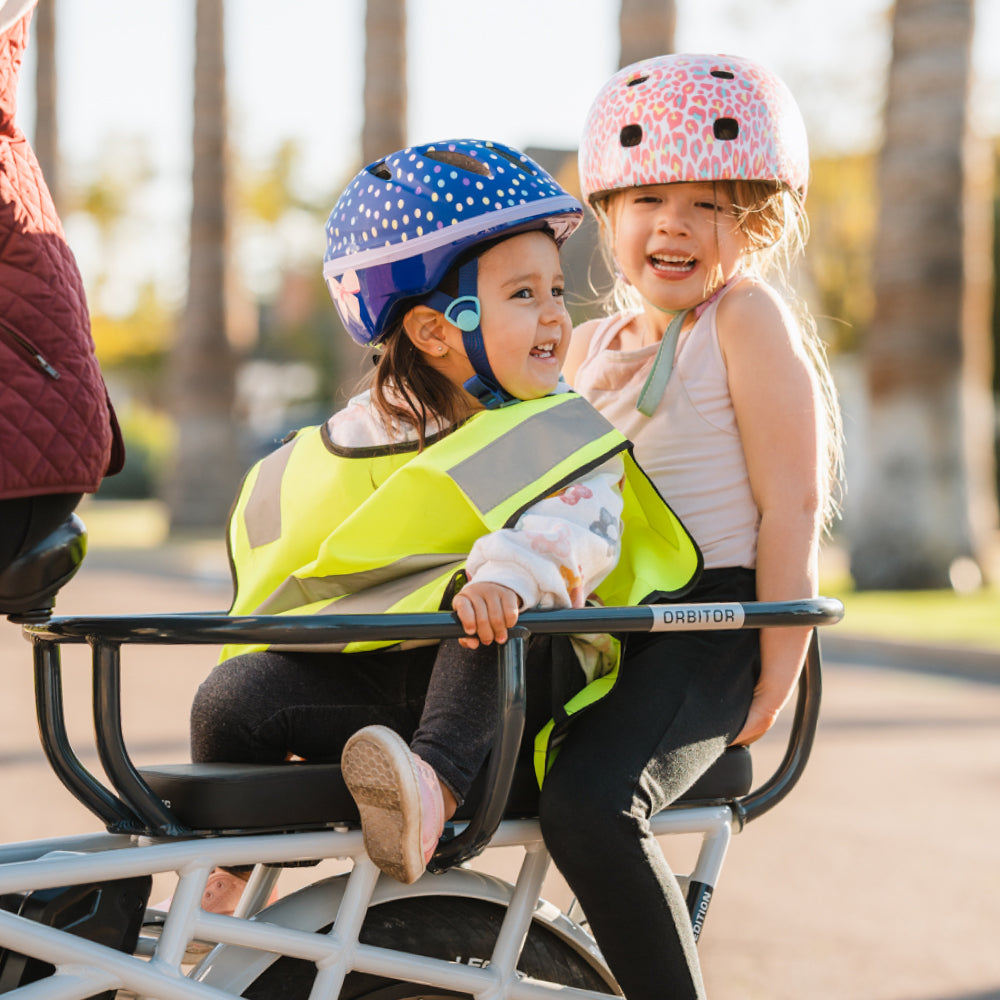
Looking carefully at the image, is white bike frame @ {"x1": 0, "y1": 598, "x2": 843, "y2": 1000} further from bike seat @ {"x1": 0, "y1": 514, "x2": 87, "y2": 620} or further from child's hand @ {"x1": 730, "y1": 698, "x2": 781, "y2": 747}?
child's hand @ {"x1": 730, "y1": 698, "x2": 781, "y2": 747}

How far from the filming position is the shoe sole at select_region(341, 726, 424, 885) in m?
1.88

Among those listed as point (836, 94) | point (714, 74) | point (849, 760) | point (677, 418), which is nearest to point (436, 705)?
point (677, 418)

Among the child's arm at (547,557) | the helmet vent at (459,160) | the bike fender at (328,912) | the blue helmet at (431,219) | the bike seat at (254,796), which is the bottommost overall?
the bike fender at (328,912)

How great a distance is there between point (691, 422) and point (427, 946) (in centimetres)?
99

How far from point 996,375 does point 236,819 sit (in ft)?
90.8

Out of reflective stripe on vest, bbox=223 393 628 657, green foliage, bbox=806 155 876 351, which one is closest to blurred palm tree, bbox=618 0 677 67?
reflective stripe on vest, bbox=223 393 628 657

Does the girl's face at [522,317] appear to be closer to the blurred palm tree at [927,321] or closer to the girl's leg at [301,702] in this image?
the girl's leg at [301,702]

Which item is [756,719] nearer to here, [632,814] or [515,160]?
[632,814]

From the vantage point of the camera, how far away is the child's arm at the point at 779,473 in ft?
7.93

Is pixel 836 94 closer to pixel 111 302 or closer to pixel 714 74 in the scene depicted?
pixel 111 302

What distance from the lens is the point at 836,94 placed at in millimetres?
29516

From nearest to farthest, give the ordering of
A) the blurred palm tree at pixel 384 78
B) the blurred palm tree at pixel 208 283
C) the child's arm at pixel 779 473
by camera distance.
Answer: the child's arm at pixel 779 473
the blurred palm tree at pixel 384 78
the blurred palm tree at pixel 208 283

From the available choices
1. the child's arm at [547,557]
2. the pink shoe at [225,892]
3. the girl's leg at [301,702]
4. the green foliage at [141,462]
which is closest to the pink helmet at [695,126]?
the child's arm at [547,557]

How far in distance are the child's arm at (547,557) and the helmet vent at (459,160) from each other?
51 centimetres
